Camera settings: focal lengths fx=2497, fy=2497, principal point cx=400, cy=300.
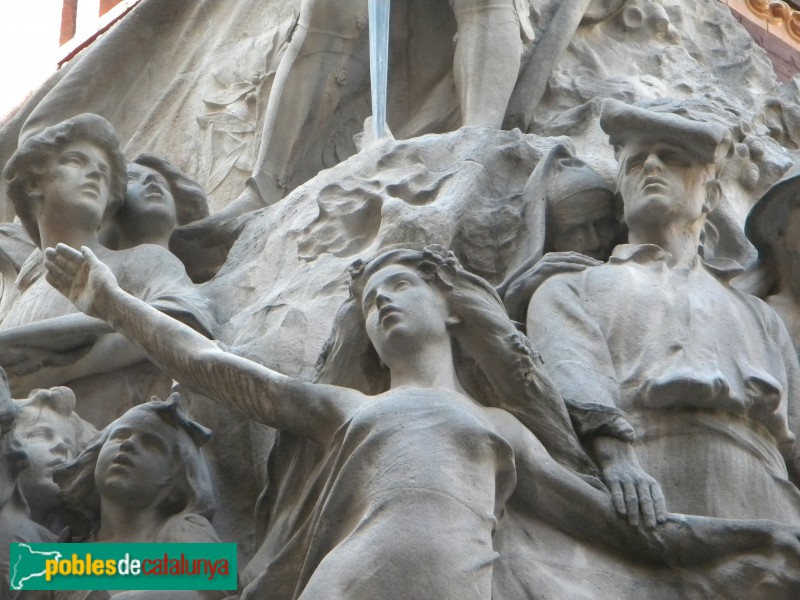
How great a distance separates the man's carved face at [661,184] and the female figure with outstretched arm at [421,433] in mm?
A: 1053

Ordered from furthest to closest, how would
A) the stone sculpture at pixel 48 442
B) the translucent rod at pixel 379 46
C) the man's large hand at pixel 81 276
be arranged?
1. the translucent rod at pixel 379 46
2. the stone sculpture at pixel 48 442
3. the man's large hand at pixel 81 276

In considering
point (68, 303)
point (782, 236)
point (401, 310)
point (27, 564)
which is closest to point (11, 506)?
point (27, 564)

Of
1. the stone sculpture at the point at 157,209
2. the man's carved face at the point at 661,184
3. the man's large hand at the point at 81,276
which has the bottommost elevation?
the stone sculpture at the point at 157,209

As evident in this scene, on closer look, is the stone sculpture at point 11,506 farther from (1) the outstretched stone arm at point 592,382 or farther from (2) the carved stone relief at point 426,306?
(1) the outstretched stone arm at point 592,382

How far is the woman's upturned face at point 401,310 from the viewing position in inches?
256

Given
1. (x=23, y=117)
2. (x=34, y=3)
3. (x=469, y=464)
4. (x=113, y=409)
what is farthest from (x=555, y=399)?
(x=34, y=3)

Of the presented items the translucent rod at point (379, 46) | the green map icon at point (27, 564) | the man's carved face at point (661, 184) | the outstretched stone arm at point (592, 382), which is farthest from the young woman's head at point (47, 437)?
the translucent rod at point (379, 46)

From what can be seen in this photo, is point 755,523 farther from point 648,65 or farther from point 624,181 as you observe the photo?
point 648,65

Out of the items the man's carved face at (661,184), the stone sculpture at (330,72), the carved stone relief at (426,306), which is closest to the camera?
the carved stone relief at (426,306)

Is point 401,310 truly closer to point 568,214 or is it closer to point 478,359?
point 478,359

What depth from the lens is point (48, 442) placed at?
728cm

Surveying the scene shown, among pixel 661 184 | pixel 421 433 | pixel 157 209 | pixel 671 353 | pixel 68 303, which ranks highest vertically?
pixel 421 433

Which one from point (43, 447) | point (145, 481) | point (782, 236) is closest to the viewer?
point (145, 481)

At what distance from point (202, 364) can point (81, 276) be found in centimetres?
57
